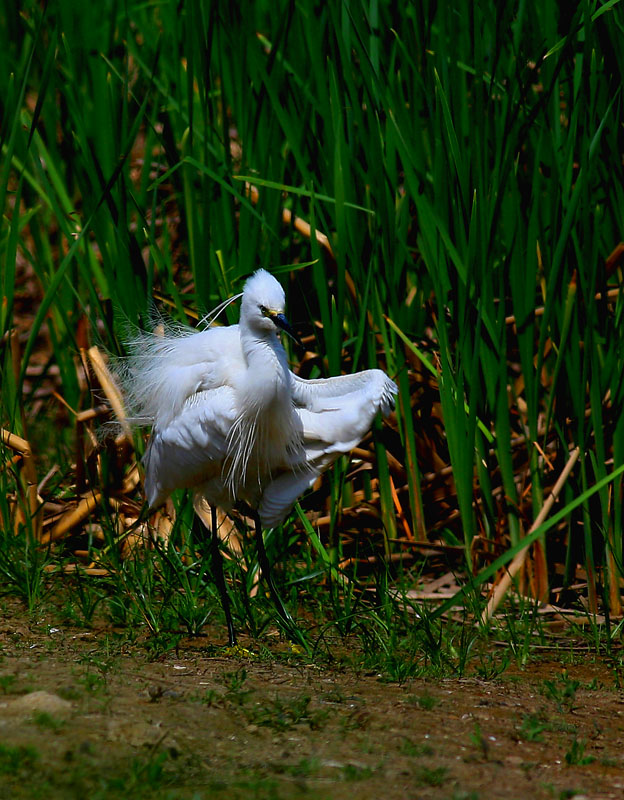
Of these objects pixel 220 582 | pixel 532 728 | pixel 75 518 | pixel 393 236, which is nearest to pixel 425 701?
pixel 532 728

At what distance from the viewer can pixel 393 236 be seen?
3.15m

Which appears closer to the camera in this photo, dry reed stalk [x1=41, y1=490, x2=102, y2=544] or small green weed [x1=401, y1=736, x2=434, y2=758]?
small green weed [x1=401, y1=736, x2=434, y2=758]

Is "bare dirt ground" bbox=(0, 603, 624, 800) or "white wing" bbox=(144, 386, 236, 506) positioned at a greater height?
"white wing" bbox=(144, 386, 236, 506)

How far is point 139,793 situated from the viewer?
174 centimetres

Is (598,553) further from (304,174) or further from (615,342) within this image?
(304,174)

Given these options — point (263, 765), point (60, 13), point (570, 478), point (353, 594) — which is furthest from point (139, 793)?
Answer: point (60, 13)

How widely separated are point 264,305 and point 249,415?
35cm

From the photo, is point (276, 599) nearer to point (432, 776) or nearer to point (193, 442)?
point (193, 442)

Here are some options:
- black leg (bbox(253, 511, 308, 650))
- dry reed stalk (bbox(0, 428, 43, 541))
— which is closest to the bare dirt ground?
black leg (bbox(253, 511, 308, 650))

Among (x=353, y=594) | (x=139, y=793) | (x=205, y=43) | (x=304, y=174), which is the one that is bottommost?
(x=353, y=594)

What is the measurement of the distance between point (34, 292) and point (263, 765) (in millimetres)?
4087

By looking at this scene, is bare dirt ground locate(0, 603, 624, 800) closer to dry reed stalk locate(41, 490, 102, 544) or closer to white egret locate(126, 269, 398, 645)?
white egret locate(126, 269, 398, 645)

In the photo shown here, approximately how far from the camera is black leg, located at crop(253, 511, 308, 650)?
290 centimetres

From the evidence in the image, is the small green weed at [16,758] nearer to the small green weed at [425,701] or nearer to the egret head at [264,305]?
the small green weed at [425,701]
